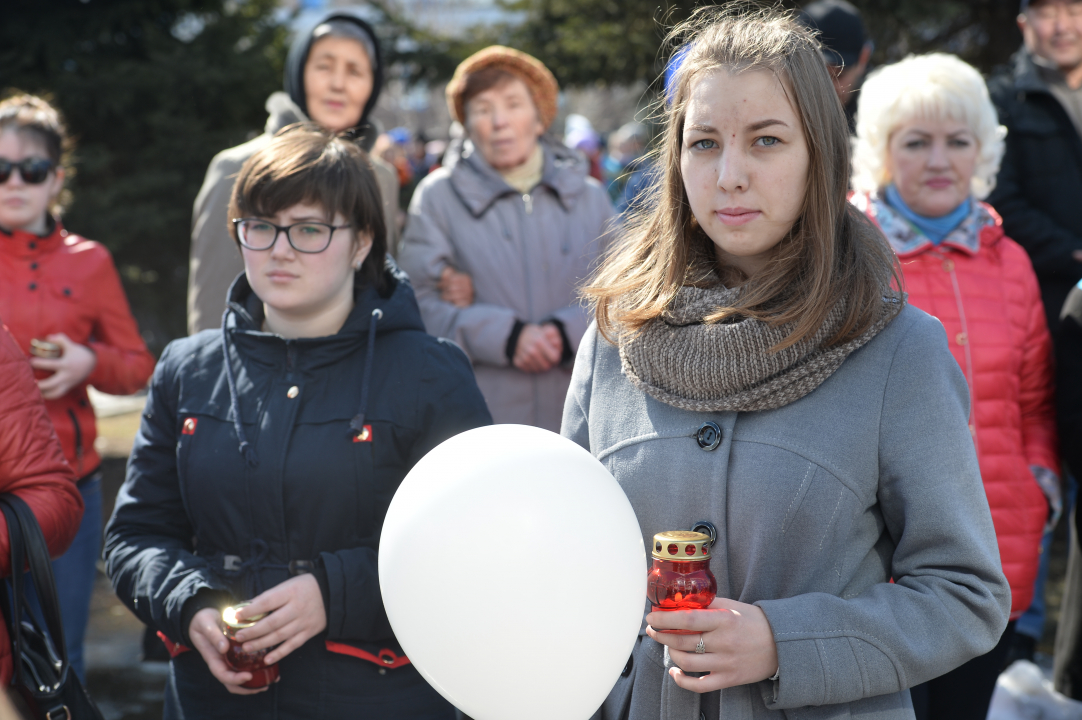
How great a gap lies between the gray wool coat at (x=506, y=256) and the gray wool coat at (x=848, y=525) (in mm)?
1834

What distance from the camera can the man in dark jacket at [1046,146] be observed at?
402cm

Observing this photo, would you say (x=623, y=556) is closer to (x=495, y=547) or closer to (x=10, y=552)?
(x=495, y=547)

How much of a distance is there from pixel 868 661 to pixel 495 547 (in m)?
0.66

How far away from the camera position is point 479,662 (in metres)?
1.51

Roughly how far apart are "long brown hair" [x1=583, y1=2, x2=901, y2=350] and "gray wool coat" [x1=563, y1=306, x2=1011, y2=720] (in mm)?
112

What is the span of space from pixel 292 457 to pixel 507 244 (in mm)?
1723

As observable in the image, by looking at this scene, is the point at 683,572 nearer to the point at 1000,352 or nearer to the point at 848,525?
the point at 848,525

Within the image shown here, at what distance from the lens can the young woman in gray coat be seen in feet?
5.18

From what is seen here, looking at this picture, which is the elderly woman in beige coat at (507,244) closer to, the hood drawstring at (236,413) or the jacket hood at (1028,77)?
the hood drawstring at (236,413)

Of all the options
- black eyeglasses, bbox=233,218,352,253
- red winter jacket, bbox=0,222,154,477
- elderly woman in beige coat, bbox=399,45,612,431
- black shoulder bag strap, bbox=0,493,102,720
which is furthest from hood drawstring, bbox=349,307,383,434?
red winter jacket, bbox=0,222,154,477

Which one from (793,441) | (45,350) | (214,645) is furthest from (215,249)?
(793,441)

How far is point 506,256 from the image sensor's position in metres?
3.74

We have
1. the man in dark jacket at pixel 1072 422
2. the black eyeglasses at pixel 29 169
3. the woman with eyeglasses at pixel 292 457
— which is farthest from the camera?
the black eyeglasses at pixel 29 169

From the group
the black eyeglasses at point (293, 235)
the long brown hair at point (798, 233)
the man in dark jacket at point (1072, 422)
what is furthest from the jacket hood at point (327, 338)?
the man in dark jacket at point (1072, 422)
